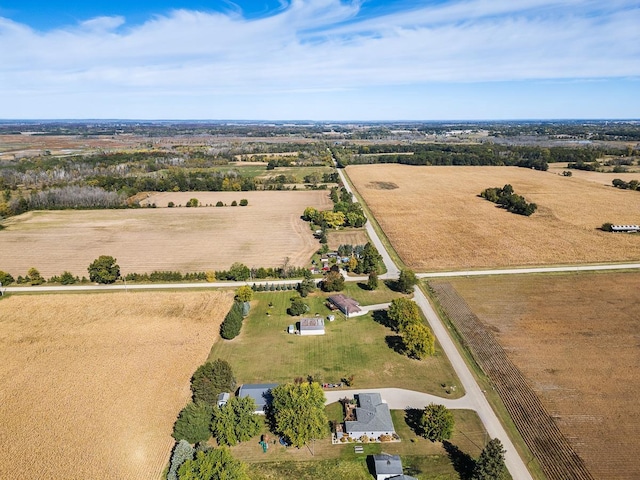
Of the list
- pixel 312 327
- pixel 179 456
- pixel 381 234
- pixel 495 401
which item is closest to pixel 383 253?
pixel 381 234

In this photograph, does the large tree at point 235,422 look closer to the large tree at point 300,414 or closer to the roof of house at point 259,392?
the large tree at point 300,414

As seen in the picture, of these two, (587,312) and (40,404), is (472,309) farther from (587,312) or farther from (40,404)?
(40,404)

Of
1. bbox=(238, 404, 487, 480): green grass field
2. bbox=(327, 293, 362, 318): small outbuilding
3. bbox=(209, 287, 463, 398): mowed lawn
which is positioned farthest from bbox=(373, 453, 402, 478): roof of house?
bbox=(327, 293, 362, 318): small outbuilding

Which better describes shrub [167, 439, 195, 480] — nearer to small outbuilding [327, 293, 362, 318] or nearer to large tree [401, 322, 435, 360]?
large tree [401, 322, 435, 360]

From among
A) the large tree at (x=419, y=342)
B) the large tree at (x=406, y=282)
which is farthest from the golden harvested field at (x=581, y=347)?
the large tree at (x=419, y=342)

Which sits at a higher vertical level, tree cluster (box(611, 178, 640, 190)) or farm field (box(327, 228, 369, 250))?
tree cluster (box(611, 178, 640, 190))
